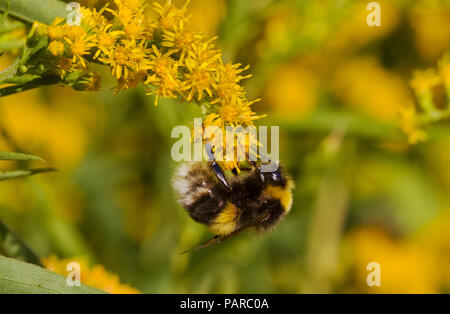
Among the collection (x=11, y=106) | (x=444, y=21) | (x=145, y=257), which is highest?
(x=444, y=21)

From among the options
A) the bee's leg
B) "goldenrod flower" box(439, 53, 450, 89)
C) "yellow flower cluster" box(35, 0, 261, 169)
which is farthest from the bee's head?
"goldenrod flower" box(439, 53, 450, 89)

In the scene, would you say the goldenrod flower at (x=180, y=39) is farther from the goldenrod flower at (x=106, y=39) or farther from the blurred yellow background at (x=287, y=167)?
the blurred yellow background at (x=287, y=167)

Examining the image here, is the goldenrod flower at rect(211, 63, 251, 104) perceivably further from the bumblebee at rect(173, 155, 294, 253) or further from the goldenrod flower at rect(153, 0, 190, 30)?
the bumblebee at rect(173, 155, 294, 253)

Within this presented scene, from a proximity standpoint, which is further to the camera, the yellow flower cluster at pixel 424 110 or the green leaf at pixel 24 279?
the yellow flower cluster at pixel 424 110

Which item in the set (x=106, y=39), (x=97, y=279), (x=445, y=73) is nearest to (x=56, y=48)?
(x=106, y=39)

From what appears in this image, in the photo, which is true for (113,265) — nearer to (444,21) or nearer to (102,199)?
(102,199)

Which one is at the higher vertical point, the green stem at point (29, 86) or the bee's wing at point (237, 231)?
the green stem at point (29, 86)

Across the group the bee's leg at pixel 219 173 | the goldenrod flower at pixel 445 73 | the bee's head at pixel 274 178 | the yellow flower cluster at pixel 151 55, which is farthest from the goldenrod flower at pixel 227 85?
the goldenrod flower at pixel 445 73
